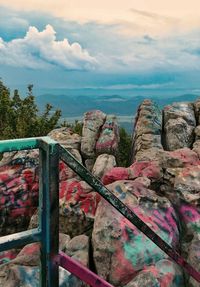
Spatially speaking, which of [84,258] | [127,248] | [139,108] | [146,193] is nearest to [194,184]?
[146,193]

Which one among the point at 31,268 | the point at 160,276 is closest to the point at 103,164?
the point at 160,276

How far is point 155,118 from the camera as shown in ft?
88.9

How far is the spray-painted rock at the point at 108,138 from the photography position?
1073 inches

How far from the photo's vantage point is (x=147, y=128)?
26.3m

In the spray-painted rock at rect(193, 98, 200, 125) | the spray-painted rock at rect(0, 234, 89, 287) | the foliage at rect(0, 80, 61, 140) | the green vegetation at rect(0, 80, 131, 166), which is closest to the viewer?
the spray-painted rock at rect(0, 234, 89, 287)

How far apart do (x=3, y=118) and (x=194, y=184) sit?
1338 inches

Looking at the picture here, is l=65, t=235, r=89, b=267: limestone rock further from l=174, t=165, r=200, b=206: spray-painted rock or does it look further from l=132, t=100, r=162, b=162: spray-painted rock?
l=132, t=100, r=162, b=162: spray-painted rock

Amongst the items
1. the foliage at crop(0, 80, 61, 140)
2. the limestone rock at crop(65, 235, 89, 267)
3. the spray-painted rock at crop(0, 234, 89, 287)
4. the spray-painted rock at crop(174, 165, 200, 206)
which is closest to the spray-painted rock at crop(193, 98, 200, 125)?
the foliage at crop(0, 80, 61, 140)

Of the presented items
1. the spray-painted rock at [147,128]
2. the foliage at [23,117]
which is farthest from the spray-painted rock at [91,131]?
the foliage at [23,117]

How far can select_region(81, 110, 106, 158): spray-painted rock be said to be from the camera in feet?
88.5

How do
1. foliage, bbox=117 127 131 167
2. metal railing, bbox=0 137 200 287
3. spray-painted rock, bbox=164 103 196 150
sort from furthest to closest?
foliage, bbox=117 127 131 167 < spray-painted rock, bbox=164 103 196 150 < metal railing, bbox=0 137 200 287

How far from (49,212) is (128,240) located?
15.0 ft

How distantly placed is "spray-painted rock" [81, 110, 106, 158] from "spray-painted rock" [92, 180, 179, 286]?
19.0 metres

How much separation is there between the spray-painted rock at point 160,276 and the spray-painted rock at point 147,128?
1737cm
